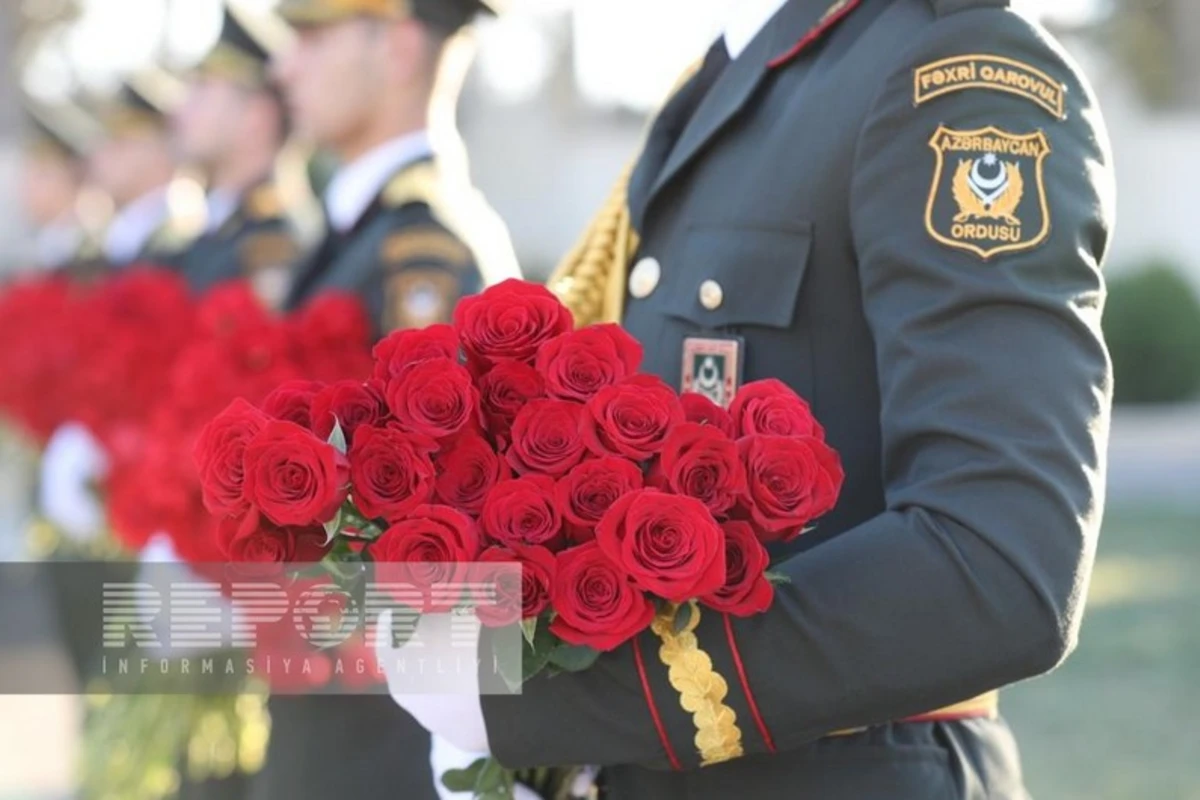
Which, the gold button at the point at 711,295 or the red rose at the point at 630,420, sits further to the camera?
the gold button at the point at 711,295

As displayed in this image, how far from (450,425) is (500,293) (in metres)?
0.15

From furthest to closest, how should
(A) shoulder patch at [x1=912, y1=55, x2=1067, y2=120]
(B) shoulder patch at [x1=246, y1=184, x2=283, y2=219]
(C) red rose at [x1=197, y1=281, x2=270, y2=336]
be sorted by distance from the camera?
(B) shoulder patch at [x1=246, y1=184, x2=283, y2=219]
(C) red rose at [x1=197, y1=281, x2=270, y2=336]
(A) shoulder patch at [x1=912, y1=55, x2=1067, y2=120]

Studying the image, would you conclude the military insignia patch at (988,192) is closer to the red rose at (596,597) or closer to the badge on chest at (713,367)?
the badge on chest at (713,367)

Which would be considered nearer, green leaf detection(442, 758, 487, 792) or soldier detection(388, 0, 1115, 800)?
soldier detection(388, 0, 1115, 800)

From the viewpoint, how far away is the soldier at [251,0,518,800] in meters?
3.22

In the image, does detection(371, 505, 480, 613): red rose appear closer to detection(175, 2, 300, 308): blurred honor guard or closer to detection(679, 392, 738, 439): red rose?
detection(679, 392, 738, 439): red rose

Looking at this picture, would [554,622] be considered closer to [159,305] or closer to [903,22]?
Result: [903,22]

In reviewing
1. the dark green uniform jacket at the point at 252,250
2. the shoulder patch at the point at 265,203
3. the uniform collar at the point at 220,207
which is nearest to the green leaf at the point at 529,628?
the dark green uniform jacket at the point at 252,250

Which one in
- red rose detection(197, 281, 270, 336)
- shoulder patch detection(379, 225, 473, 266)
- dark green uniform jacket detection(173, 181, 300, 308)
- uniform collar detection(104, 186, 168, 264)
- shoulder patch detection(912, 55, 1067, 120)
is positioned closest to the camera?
shoulder patch detection(912, 55, 1067, 120)

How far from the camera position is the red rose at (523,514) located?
4.84 feet

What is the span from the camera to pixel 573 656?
1.53 metres

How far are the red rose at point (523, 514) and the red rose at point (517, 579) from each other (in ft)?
0.04

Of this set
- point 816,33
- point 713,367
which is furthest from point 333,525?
point 816,33

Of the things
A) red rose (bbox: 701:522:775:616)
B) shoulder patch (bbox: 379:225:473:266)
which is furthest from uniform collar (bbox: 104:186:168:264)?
red rose (bbox: 701:522:775:616)
